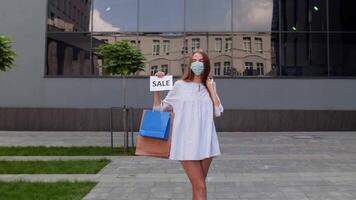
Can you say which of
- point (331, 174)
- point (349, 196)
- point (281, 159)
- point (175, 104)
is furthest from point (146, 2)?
point (175, 104)

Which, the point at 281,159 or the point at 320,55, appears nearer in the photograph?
the point at 281,159

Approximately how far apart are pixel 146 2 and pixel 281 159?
11.0 meters

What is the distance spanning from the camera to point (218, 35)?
2005 cm

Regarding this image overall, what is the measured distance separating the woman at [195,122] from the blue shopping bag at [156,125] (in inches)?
6.5

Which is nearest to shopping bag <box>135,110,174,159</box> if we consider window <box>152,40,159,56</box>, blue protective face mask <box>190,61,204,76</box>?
blue protective face mask <box>190,61,204,76</box>

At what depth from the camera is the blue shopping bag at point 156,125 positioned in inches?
201

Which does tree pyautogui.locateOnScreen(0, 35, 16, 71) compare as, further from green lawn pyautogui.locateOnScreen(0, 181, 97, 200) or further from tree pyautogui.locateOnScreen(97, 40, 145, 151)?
green lawn pyautogui.locateOnScreen(0, 181, 97, 200)

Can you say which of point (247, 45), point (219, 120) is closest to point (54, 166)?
point (219, 120)

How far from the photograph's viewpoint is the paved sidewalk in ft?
25.5

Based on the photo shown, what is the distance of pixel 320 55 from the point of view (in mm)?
19969

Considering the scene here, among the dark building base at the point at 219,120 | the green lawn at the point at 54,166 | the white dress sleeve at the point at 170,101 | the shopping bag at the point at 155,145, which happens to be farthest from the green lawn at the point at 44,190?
the dark building base at the point at 219,120

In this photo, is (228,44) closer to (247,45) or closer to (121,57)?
(247,45)

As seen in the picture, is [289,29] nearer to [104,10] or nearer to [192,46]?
[192,46]

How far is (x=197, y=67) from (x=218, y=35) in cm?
1538
